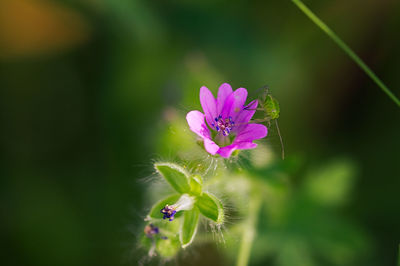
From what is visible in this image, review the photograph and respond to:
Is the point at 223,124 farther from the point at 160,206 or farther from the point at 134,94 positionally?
the point at 134,94

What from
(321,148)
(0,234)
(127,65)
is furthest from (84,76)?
(321,148)

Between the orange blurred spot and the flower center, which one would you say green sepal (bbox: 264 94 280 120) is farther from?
the orange blurred spot

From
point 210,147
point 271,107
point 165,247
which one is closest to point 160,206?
point 165,247

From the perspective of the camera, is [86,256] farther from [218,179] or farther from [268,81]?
[268,81]

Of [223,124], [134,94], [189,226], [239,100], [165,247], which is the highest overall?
[134,94]

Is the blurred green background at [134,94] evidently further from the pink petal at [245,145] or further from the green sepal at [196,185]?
the pink petal at [245,145]
